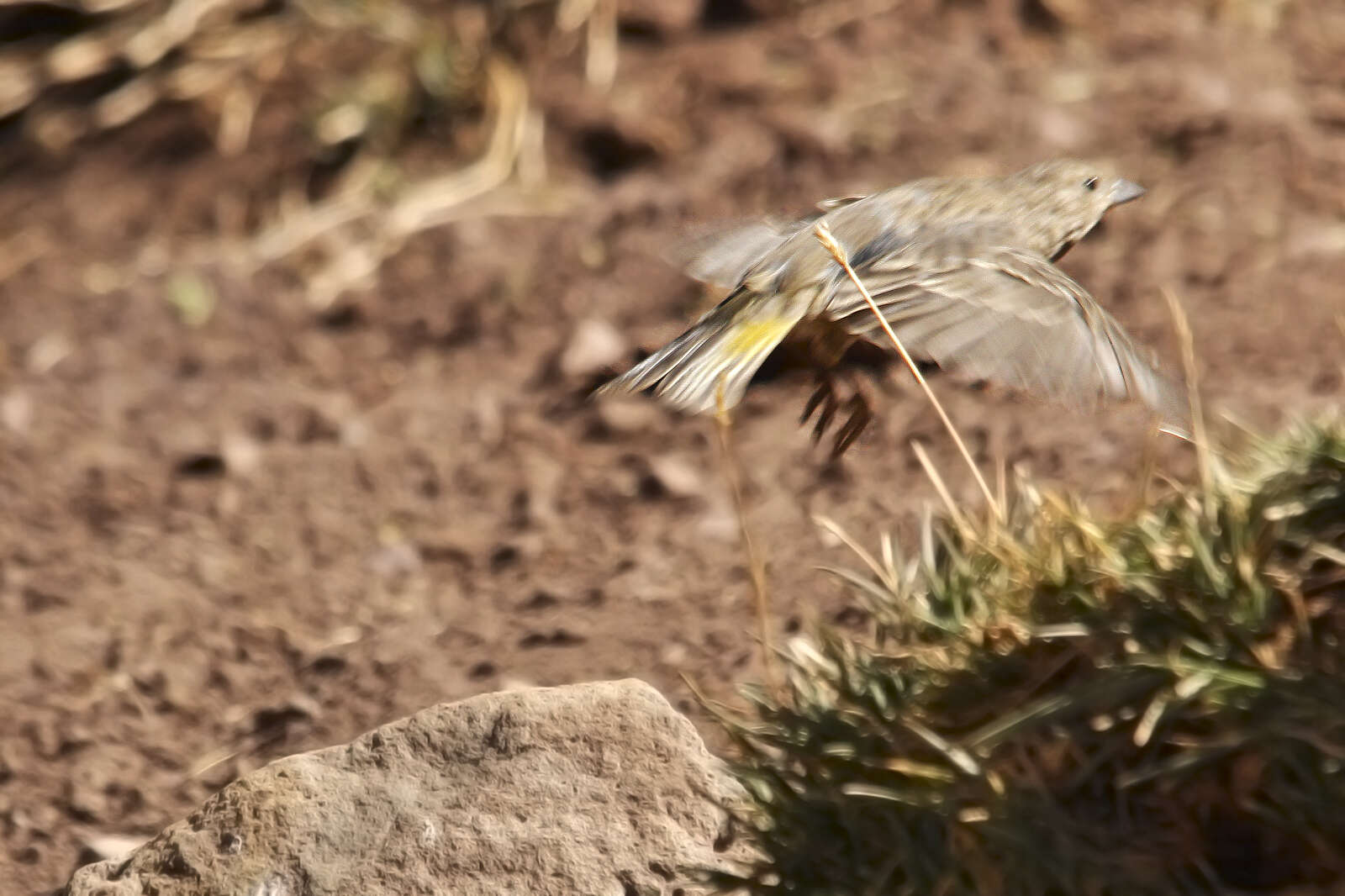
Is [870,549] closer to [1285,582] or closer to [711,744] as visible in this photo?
[711,744]

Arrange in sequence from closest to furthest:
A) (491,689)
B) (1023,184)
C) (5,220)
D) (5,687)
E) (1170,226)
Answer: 1. (1023,184)
2. (491,689)
3. (5,687)
4. (1170,226)
5. (5,220)

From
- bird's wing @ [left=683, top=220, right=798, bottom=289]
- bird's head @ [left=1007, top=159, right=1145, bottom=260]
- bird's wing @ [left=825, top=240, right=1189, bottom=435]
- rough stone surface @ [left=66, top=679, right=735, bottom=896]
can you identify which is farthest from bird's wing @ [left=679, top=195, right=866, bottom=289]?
rough stone surface @ [left=66, top=679, right=735, bottom=896]

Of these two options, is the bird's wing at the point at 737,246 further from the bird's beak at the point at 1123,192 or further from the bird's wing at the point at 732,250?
the bird's beak at the point at 1123,192

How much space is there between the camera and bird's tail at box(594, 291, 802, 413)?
77.2 inches

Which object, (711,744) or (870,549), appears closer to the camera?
(711,744)

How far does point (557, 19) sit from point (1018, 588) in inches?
130

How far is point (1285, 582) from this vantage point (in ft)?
5.88

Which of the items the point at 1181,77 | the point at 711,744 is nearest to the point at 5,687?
the point at 711,744

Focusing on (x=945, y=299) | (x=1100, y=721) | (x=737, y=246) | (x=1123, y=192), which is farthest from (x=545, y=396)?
(x=1100, y=721)

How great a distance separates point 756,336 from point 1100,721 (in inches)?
23.2

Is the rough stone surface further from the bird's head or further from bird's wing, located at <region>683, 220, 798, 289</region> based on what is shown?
the bird's head

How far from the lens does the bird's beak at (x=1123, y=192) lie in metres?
2.38

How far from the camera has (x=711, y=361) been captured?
203cm

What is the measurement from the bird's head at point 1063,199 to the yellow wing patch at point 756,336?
0.41 m
